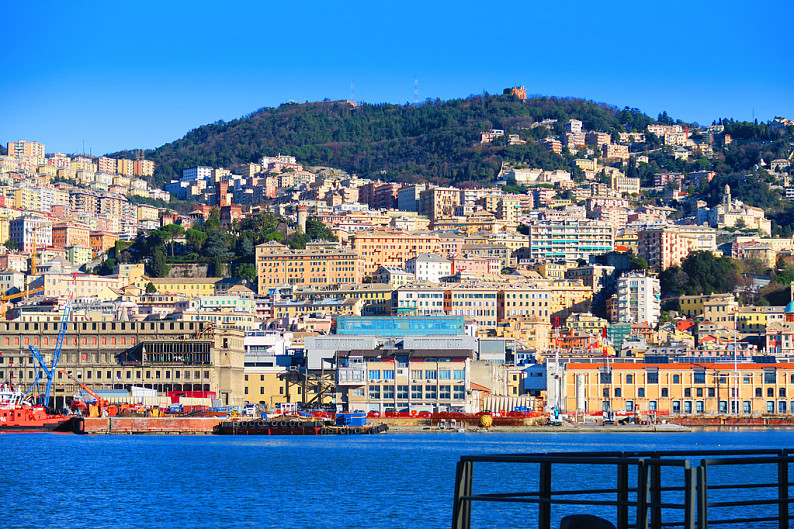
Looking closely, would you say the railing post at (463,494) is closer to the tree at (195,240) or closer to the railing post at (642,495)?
the railing post at (642,495)

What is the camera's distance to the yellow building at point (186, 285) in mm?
133000

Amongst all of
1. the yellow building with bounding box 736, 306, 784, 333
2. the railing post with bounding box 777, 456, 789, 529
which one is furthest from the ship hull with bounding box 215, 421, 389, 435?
the railing post with bounding box 777, 456, 789, 529

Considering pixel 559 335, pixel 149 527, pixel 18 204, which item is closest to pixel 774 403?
pixel 559 335

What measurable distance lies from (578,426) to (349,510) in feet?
157

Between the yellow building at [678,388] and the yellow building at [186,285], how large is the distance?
185 ft

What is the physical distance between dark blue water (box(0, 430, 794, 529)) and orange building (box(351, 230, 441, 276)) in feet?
247

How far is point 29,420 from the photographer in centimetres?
6988

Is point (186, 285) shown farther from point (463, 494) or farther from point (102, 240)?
point (463, 494)

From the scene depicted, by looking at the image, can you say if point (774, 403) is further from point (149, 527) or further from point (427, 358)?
point (149, 527)

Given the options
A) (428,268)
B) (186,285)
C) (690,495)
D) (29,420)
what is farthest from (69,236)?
(690,495)

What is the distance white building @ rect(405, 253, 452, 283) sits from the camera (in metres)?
135

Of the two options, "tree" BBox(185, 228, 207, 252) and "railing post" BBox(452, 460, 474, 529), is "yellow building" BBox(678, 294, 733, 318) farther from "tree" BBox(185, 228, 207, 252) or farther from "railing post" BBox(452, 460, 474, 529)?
"railing post" BBox(452, 460, 474, 529)

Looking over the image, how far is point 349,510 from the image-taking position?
31.1 metres

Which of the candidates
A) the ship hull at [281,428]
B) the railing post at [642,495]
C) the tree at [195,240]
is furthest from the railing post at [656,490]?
the tree at [195,240]
